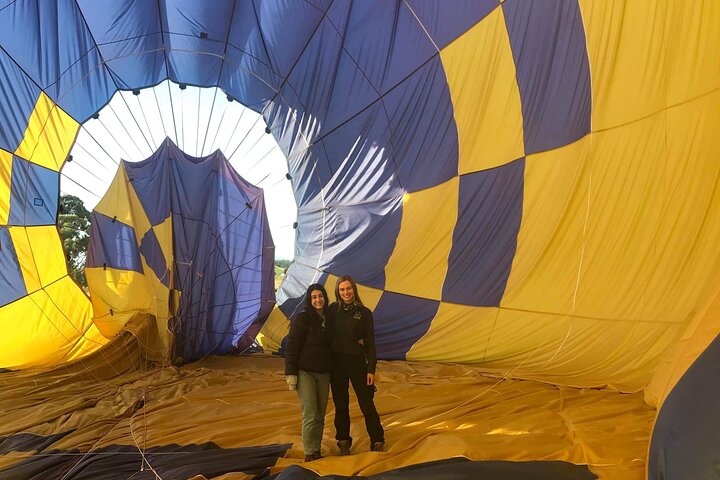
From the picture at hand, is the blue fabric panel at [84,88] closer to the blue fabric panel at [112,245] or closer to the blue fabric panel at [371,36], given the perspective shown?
the blue fabric panel at [112,245]

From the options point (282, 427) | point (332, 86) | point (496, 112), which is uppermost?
point (332, 86)

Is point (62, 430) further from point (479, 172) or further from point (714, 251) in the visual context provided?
point (714, 251)

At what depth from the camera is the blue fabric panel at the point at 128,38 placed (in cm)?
536

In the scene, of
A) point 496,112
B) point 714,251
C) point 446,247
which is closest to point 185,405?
point 446,247

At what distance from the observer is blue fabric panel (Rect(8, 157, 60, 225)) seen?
5.79 m

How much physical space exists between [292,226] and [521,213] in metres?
3.02

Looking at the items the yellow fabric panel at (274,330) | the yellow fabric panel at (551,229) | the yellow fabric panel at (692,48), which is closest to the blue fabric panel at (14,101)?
the yellow fabric panel at (274,330)

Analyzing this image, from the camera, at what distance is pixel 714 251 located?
3154mm

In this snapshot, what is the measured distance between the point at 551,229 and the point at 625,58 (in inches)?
46.6

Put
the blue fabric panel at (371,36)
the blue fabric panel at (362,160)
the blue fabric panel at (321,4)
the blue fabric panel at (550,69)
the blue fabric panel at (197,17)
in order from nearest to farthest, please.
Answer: the blue fabric panel at (550,69) < the blue fabric panel at (371,36) < the blue fabric panel at (362,160) < the blue fabric panel at (321,4) < the blue fabric panel at (197,17)

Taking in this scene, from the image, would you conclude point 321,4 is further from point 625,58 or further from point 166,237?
point 625,58

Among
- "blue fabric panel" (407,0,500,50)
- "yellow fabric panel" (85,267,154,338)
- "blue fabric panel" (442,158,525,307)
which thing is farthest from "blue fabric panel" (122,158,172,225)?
"blue fabric panel" (442,158,525,307)

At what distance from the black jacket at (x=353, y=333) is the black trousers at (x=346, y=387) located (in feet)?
0.13

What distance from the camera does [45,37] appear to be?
5422mm
